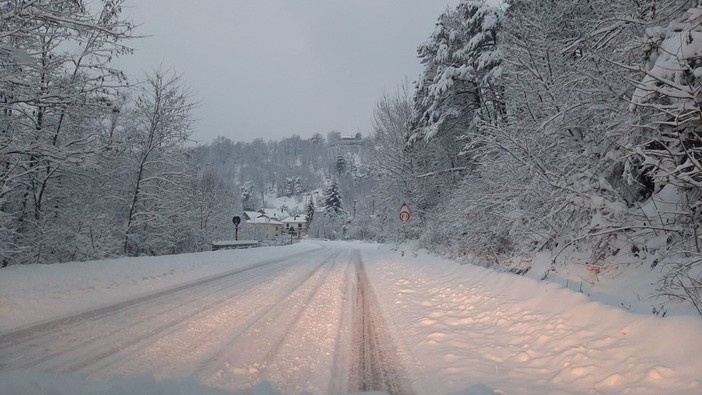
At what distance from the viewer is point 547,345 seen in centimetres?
474

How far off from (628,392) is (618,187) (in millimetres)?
4609

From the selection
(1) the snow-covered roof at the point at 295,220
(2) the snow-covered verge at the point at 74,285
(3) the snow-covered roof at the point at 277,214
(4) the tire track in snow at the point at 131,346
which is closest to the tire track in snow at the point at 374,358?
(4) the tire track in snow at the point at 131,346

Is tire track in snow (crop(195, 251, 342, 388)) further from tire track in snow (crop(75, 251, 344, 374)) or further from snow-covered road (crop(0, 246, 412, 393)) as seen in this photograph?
tire track in snow (crop(75, 251, 344, 374))

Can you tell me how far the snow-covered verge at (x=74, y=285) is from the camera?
6.16m

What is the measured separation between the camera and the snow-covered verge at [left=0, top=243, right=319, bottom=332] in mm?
6163

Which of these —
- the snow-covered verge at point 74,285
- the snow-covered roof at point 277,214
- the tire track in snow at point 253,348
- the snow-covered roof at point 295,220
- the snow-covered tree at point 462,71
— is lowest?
the tire track in snow at point 253,348

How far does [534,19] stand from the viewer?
1039 centimetres

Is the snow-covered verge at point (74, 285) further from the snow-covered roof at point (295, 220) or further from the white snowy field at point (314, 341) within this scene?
the snow-covered roof at point (295, 220)

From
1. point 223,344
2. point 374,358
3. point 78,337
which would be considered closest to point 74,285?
point 78,337

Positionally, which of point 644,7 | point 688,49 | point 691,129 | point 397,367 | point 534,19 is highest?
point 534,19

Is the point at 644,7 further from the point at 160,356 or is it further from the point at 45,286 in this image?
the point at 45,286

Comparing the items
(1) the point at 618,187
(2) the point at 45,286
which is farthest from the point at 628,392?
(2) the point at 45,286

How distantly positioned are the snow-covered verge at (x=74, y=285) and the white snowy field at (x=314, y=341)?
53 mm

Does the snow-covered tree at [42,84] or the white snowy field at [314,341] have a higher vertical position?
the snow-covered tree at [42,84]
